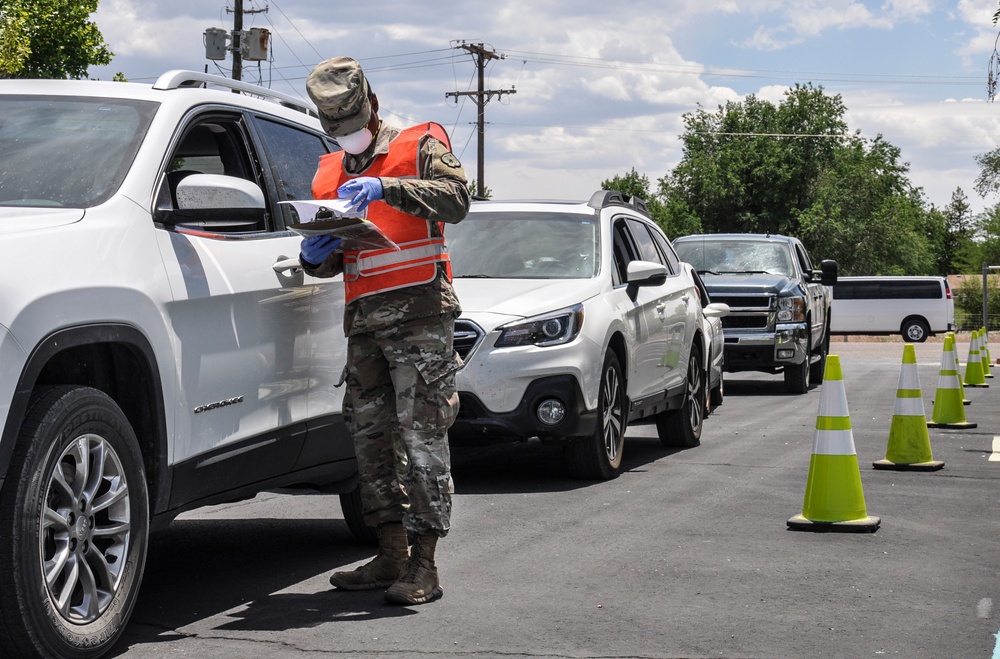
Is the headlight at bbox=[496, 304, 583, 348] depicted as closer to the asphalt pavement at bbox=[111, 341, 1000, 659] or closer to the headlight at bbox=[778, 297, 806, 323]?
the asphalt pavement at bbox=[111, 341, 1000, 659]

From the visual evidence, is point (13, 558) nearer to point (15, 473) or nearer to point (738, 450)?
point (15, 473)

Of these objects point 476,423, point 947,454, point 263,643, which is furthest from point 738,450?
point 263,643

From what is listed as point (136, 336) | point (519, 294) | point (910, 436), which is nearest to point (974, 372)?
point (910, 436)

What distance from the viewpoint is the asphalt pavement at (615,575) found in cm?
462

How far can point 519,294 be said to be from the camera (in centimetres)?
905

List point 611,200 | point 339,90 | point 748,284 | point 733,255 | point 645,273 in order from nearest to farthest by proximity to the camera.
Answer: point 339,90
point 645,273
point 611,200
point 748,284
point 733,255

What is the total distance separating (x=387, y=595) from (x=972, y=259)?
79864 millimetres

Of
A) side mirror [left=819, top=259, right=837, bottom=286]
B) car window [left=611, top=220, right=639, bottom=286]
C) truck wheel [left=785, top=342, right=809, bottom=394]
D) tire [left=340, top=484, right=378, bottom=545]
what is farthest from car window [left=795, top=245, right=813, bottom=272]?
tire [left=340, top=484, right=378, bottom=545]

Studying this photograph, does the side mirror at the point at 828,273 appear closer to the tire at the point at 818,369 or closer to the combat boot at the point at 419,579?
the tire at the point at 818,369

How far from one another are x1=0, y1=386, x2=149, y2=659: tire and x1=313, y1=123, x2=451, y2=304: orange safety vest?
119cm

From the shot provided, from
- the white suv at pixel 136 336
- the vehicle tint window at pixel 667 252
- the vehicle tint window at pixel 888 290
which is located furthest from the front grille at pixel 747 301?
the vehicle tint window at pixel 888 290

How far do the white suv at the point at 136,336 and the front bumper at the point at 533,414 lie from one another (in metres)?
2.79

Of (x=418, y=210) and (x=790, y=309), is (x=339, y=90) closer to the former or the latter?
(x=418, y=210)

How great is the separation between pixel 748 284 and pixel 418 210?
1414 centimetres
